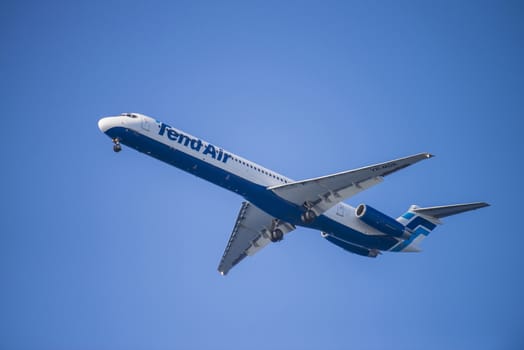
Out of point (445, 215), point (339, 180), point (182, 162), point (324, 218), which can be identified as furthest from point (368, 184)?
point (182, 162)

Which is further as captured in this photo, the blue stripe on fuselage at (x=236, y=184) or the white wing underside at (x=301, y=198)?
the blue stripe on fuselage at (x=236, y=184)

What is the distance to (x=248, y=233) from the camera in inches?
1345

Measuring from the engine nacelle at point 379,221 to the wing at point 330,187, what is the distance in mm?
1681

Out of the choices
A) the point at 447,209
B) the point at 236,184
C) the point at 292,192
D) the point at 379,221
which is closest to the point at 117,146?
the point at 236,184

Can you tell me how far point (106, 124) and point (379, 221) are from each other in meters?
14.1

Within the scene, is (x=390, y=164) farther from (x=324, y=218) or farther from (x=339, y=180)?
(x=324, y=218)

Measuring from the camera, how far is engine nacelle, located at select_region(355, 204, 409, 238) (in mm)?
30234

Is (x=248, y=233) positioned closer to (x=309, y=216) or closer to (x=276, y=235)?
(x=276, y=235)

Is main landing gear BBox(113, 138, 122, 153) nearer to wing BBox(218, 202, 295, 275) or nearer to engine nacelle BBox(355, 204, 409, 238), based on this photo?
wing BBox(218, 202, 295, 275)

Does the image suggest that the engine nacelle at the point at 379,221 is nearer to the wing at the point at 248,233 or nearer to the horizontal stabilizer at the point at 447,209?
the horizontal stabilizer at the point at 447,209

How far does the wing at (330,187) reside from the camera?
2770 cm

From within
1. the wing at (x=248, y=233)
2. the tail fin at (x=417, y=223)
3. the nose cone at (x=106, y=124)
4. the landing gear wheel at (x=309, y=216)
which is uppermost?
the tail fin at (x=417, y=223)

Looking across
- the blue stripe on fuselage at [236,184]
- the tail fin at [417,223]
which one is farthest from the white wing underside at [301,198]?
the tail fin at [417,223]

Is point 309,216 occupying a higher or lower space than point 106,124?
lower
